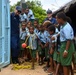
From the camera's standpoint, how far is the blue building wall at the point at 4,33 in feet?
30.5

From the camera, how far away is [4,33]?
957cm

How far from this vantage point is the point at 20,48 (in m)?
10.6

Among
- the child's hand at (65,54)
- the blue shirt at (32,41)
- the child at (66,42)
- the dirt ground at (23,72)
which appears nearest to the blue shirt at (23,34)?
the blue shirt at (32,41)

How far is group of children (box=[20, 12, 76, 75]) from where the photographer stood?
19.9 feet

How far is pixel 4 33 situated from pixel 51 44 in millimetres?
2150

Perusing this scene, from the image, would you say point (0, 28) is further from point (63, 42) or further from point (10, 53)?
point (63, 42)

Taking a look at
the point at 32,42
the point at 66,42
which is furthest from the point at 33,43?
the point at 66,42

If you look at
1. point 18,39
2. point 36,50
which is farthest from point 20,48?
point 36,50

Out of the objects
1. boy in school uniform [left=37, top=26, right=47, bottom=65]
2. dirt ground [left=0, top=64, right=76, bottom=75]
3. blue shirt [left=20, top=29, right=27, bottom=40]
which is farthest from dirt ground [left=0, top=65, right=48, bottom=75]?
blue shirt [left=20, top=29, right=27, bottom=40]

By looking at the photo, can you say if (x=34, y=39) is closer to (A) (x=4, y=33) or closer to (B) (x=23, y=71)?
(A) (x=4, y=33)

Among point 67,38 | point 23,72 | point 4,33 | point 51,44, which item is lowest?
point 23,72

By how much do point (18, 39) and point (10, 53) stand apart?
0.61 m

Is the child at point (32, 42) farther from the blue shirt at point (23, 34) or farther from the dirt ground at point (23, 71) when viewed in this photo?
the blue shirt at point (23, 34)

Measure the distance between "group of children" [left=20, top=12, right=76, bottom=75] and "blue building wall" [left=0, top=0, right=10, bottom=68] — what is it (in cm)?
72
